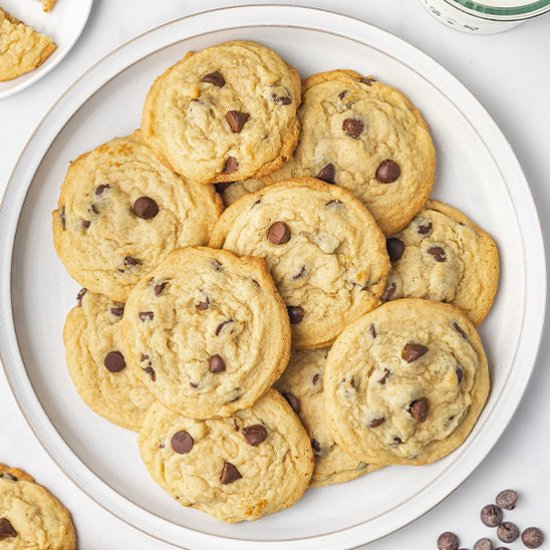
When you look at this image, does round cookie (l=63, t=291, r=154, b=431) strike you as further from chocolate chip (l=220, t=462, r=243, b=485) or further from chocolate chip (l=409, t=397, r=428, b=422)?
chocolate chip (l=409, t=397, r=428, b=422)

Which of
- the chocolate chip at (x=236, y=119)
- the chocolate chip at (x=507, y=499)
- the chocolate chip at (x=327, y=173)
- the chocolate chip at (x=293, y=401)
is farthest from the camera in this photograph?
the chocolate chip at (x=507, y=499)

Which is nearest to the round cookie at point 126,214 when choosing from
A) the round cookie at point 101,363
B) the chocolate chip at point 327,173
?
the round cookie at point 101,363

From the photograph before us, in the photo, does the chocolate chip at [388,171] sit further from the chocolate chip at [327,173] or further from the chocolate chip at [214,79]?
the chocolate chip at [214,79]

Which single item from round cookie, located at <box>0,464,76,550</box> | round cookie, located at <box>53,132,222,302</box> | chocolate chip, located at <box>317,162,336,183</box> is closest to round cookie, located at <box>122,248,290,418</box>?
round cookie, located at <box>53,132,222,302</box>

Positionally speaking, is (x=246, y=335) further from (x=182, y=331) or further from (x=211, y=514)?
(x=211, y=514)

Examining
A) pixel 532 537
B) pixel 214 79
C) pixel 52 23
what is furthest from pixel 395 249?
pixel 52 23
